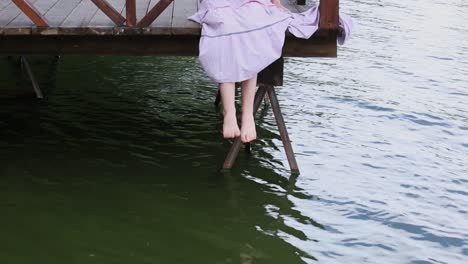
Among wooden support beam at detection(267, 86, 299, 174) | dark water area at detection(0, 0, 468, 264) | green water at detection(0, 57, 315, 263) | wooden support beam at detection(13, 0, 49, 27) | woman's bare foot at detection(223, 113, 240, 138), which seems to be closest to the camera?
green water at detection(0, 57, 315, 263)

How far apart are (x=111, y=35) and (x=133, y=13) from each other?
0.88 ft

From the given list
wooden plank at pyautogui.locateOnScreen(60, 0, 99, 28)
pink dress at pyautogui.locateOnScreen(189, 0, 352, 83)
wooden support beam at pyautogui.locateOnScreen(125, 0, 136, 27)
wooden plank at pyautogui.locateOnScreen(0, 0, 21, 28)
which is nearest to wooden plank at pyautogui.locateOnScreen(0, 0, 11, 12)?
wooden plank at pyautogui.locateOnScreen(0, 0, 21, 28)

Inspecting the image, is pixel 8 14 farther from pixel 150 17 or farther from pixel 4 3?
pixel 150 17

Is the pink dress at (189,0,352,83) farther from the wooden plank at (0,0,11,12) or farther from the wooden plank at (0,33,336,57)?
the wooden plank at (0,0,11,12)

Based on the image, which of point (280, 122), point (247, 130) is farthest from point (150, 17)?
point (280, 122)

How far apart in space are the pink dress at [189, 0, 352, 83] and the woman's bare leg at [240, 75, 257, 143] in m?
0.12

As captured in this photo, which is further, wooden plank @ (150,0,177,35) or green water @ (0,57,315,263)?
wooden plank @ (150,0,177,35)

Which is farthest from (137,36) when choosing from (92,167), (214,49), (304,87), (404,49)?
(404,49)

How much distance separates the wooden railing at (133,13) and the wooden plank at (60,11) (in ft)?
0.38

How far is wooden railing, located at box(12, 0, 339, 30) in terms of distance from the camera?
6.40m

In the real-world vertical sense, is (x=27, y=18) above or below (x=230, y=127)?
above

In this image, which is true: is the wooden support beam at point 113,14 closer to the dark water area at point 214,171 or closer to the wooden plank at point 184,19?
the wooden plank at point 184,19

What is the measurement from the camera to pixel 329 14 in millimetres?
6594

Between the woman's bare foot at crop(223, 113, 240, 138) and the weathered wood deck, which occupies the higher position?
the weathered wood deck
